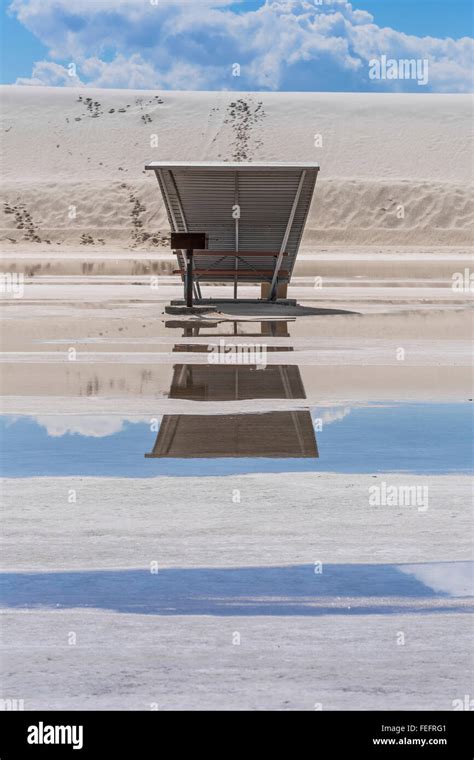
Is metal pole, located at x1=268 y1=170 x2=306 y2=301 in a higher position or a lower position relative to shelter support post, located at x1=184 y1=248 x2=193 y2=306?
higher

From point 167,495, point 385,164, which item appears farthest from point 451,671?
point 385,164

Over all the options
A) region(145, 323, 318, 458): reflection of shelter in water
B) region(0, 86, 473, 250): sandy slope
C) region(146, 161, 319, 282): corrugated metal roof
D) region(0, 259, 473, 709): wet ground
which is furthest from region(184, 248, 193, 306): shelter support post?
region(0, 86, 473, 250): sandy slope

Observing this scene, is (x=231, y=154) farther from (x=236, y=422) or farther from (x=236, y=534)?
(x=236, y=534)

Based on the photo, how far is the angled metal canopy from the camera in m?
28.5

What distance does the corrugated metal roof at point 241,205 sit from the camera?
2842 cm

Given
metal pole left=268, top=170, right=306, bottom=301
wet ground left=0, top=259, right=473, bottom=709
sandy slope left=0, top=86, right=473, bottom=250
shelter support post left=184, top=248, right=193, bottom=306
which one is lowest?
wet ground left=0, top=259, right=473, bottom=709

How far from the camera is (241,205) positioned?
2956 cm

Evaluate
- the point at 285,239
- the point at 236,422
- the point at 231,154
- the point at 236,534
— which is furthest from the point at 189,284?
the point at 231,154

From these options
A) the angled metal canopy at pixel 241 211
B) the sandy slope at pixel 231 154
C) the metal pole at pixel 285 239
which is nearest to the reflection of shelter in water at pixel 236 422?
the metal pole at pixel 285 239

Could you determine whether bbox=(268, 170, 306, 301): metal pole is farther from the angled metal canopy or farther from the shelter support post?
the shelter support post

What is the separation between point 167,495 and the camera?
902 cm

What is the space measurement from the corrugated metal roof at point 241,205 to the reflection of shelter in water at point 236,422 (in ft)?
38.8

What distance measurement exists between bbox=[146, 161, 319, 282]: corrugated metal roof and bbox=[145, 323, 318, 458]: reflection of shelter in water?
11.8m
